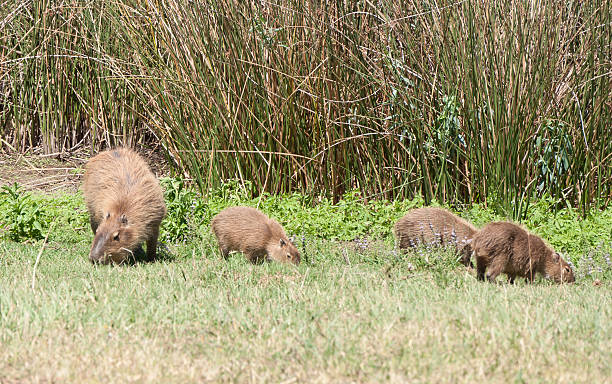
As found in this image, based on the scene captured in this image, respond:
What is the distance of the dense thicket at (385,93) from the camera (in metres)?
6.81

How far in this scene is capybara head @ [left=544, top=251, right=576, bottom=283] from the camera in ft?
18.1

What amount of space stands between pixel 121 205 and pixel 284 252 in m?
1.31

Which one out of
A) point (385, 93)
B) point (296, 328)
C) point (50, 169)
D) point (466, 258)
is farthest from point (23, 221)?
point (296, 328)

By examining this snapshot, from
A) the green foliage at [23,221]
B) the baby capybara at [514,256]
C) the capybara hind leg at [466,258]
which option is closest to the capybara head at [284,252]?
the capybara hind leg at [466,258]

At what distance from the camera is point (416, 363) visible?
323cm

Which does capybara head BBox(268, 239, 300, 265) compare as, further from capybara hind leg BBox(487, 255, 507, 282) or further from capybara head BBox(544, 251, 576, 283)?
capybara head BBox(544, 251, 576, 283)

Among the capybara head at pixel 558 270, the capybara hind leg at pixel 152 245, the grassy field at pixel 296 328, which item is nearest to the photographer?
the grassy field at pixel 296 328

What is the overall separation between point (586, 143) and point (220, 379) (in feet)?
15.6

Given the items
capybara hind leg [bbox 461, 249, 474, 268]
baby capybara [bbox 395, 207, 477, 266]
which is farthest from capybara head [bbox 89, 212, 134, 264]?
capybara hind leg [bbox 461, 249, 474, 268]

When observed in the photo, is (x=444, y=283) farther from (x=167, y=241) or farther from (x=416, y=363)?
(x=167, y=241)

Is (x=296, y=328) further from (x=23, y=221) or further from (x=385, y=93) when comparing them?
(x=385, y=93)

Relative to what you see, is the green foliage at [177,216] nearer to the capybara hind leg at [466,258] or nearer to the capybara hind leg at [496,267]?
the capybara hind leg at [466,258]

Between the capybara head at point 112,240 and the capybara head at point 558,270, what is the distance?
10.1 ft

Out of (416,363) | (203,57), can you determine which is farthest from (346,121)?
(416,363)
